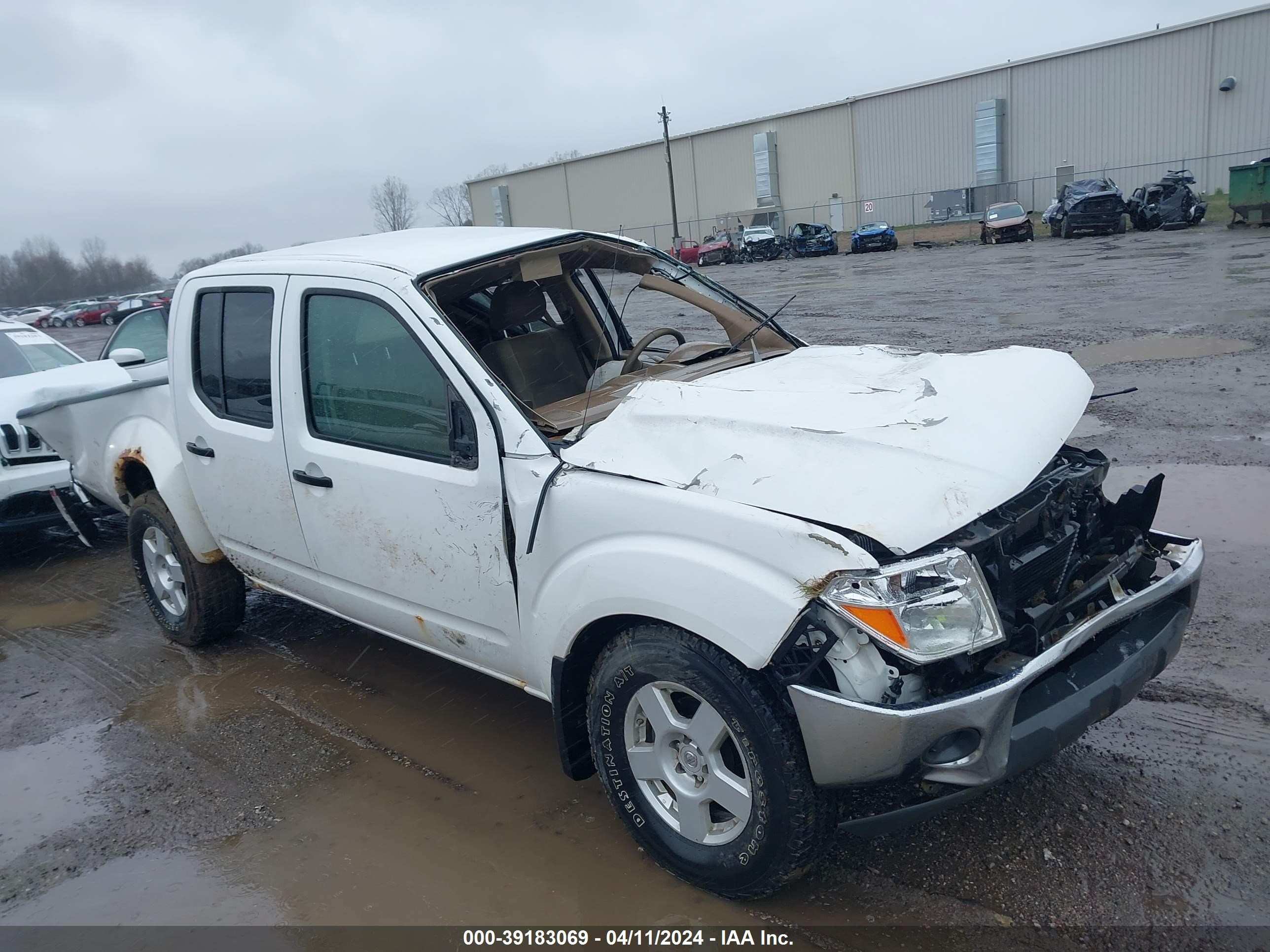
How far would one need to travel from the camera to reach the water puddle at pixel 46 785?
3793mm

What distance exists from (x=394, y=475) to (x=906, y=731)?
2.05m

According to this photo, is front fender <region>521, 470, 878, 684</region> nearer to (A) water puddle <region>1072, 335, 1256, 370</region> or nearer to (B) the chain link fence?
(A) water puddle <region>1072, 335, 1256, 370</region>

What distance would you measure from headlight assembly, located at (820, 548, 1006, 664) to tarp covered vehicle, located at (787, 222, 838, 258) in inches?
1515

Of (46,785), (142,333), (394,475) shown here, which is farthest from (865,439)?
(142,333)

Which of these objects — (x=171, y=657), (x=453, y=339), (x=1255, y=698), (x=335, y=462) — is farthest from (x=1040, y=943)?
(x=171, y=657)

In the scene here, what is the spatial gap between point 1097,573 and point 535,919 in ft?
6.75

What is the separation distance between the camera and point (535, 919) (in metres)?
2.97

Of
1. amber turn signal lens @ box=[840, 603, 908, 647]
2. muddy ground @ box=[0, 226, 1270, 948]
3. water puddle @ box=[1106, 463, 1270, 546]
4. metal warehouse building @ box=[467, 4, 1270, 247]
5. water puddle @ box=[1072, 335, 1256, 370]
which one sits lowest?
muddy ground @ box=[0, 226, 1270, 948]

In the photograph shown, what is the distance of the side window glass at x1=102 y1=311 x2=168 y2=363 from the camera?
352 inches

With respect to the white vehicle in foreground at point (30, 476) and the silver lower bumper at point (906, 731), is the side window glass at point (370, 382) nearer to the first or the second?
the silver lower bumper at point (906, 731)

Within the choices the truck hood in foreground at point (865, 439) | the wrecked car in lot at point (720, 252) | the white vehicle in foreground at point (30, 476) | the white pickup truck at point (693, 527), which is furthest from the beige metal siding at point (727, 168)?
the truck hood in foreground at point (865, 439)

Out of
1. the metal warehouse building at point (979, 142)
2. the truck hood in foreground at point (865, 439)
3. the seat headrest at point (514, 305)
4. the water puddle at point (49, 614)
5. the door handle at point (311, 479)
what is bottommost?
the water puddle at point (49, 614)

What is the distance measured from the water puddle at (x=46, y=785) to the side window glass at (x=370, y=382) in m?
1.78

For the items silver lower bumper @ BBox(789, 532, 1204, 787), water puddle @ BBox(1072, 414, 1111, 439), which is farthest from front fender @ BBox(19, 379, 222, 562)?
Result: water puddle @ BBox(1072, 414, 1111, 439)
